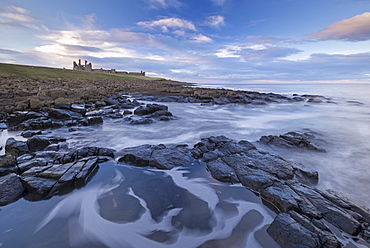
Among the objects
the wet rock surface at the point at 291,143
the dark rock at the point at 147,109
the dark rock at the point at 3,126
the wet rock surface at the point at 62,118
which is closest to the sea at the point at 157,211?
the wet rock surface at the point at 291,143

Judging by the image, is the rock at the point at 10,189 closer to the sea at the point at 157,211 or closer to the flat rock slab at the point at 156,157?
the sea at the point at 157,211

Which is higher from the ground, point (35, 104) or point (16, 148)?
point (35, 104)

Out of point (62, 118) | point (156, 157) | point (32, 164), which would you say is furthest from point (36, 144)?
point (62, 118)

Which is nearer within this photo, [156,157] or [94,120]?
[156,157]

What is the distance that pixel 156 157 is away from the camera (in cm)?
534

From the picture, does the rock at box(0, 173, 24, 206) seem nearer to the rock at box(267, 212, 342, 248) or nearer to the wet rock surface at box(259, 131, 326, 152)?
the rock at box(267, 212, 342, 248)

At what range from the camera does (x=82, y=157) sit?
5.18 m

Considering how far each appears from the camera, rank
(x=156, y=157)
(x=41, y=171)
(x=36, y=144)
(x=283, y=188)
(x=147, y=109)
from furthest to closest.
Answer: (x=147, y=109), (x=36, y=144), (x=156, y=157), (x=41, y=171), (x=283, y=188)

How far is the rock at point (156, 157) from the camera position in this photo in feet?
16.9

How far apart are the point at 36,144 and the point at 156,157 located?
3.97 metres

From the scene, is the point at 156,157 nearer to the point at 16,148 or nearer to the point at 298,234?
the point at 298,234

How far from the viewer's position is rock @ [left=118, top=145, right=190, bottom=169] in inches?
202

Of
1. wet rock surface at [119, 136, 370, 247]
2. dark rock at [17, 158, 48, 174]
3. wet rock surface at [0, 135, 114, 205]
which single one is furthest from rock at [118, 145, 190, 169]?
dark rock at [17, 158, 48, 174]

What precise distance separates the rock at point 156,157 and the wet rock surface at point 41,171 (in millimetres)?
649
